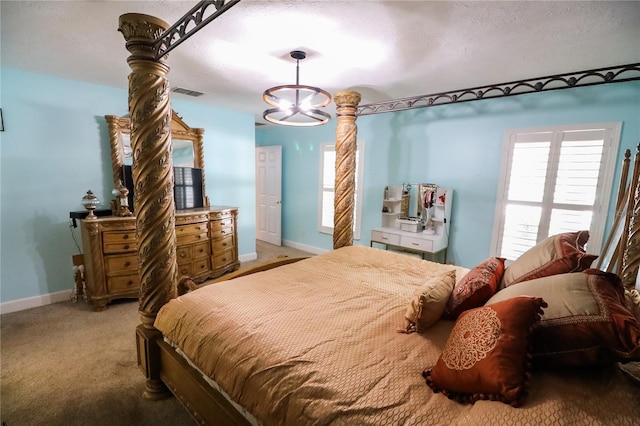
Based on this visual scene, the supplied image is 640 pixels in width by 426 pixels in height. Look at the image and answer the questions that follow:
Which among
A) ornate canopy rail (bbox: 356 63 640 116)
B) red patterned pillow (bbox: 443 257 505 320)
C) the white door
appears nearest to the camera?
red patterned pillow (bbox: 443 257 505 320)

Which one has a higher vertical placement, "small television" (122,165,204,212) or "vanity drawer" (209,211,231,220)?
"small television" (122,165,204,212)

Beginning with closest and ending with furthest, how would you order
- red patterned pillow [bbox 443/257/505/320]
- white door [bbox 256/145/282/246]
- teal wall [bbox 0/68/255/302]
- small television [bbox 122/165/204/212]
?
1. red patterned pillow [bbox 443/257/505/320]
2. teal wall [bbox 0/68/255/302]
3. small television [bbox 122/165/204/212]
4. white door [bbox 256/145/282/246]

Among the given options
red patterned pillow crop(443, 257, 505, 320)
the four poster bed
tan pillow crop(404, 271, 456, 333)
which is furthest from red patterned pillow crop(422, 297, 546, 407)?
red patterned pillow crop(443, 257, 505, 320)

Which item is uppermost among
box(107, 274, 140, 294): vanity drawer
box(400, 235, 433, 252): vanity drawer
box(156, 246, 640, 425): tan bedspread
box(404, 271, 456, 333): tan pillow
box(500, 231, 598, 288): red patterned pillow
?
box(500, 231, 598, 288): red patterned pillow

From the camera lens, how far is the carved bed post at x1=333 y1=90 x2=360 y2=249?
9.76 ft

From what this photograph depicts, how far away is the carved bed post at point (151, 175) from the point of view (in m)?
1.49

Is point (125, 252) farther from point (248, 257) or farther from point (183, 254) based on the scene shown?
point (248, 257)

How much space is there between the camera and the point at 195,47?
2.16 meters

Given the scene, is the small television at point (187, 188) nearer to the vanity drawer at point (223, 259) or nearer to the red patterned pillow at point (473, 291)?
the vanity drawer at point (223, 259)

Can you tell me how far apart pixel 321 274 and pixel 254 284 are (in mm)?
530

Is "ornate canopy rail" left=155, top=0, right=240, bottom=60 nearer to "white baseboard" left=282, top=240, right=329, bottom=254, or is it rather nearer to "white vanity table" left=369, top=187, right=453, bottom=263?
"white vanity table" left=369, top=187, right=453, bottom=263

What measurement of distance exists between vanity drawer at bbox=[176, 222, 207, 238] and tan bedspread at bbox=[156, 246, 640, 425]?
1.91 meters

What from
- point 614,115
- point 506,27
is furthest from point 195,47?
point 614,115

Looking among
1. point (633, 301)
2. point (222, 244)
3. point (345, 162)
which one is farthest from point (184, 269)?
point (633, 301)
